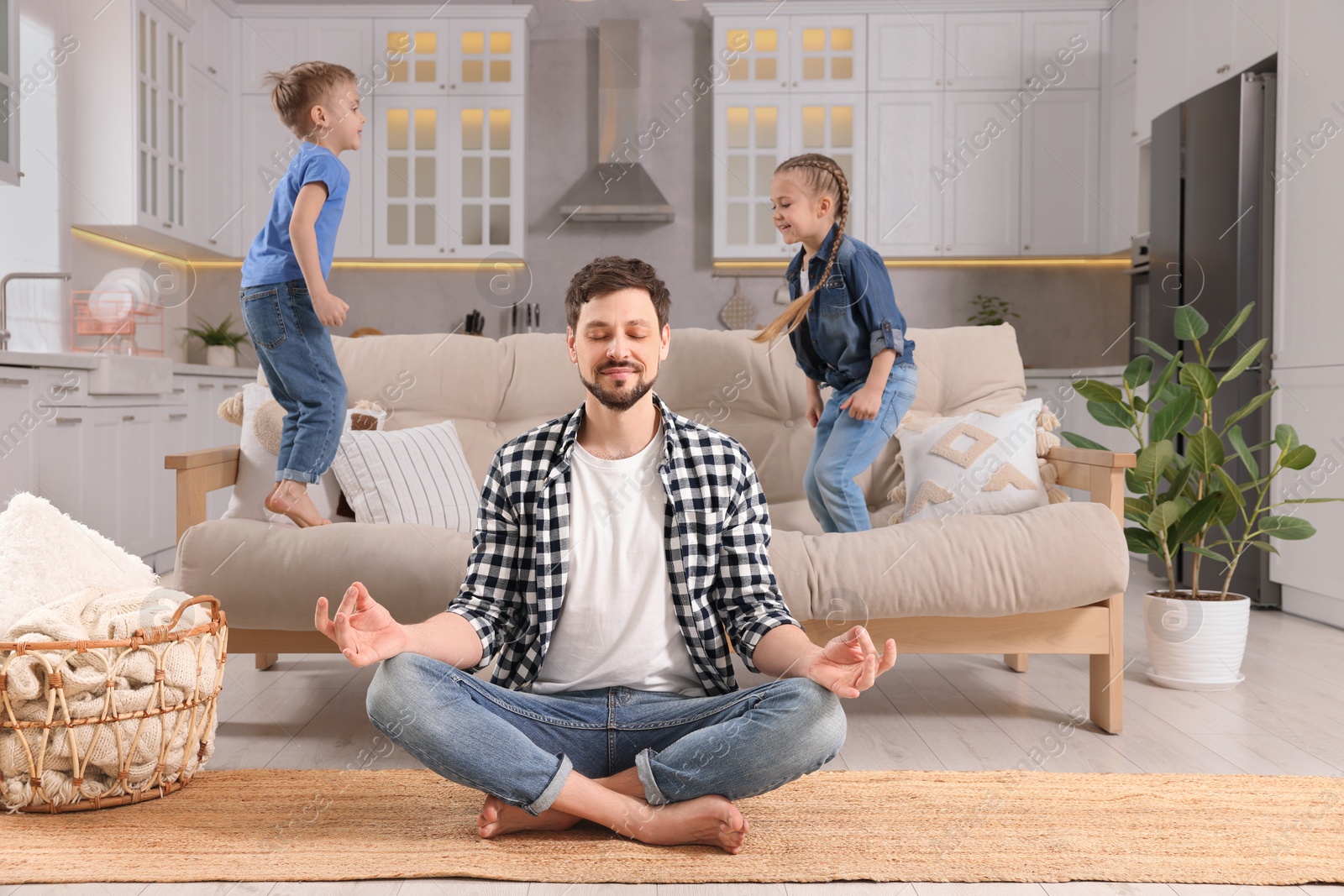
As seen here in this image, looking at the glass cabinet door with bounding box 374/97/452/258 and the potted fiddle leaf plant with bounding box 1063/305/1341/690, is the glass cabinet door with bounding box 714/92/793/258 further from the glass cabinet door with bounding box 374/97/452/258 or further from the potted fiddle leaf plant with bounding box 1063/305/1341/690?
the potted fiddle leaf plant with bounding box 1063/305/1341/690

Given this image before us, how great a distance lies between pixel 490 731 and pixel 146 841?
0.56 metres

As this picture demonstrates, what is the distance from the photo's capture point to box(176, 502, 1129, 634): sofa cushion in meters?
1.94

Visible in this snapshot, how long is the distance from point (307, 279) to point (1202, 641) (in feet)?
7.23

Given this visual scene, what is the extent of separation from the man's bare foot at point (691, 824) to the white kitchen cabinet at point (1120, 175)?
4.39 m

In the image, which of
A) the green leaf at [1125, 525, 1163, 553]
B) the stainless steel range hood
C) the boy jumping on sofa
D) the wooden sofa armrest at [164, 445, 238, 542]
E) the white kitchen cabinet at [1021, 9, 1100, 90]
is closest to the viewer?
the wooden sofa armrest at [164, 445, 238, 542]

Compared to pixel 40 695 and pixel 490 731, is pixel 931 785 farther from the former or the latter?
pixel 40 695

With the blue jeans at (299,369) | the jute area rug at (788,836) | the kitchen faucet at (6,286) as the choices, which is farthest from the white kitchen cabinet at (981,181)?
the kitchen faucet at (6,286)

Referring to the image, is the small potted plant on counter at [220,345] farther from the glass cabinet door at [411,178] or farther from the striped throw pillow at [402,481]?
the striped throw pillow at [402,481]

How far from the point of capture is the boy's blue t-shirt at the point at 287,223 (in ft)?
7.60

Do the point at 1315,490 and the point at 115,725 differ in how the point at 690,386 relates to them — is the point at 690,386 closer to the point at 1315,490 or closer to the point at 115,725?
the point at 115,725

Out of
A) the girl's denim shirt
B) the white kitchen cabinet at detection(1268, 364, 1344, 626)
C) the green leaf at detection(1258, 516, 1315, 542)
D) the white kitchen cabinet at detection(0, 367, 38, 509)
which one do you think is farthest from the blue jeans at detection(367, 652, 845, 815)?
the white kitchen cabinet at detection(1268, 364, 1344, 626)

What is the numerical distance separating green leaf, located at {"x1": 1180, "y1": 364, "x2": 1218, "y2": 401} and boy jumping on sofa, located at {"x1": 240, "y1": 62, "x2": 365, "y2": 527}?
6.52 feet

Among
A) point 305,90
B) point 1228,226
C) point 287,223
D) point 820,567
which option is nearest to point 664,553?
point 820,567

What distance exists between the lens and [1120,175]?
16.6 feet
